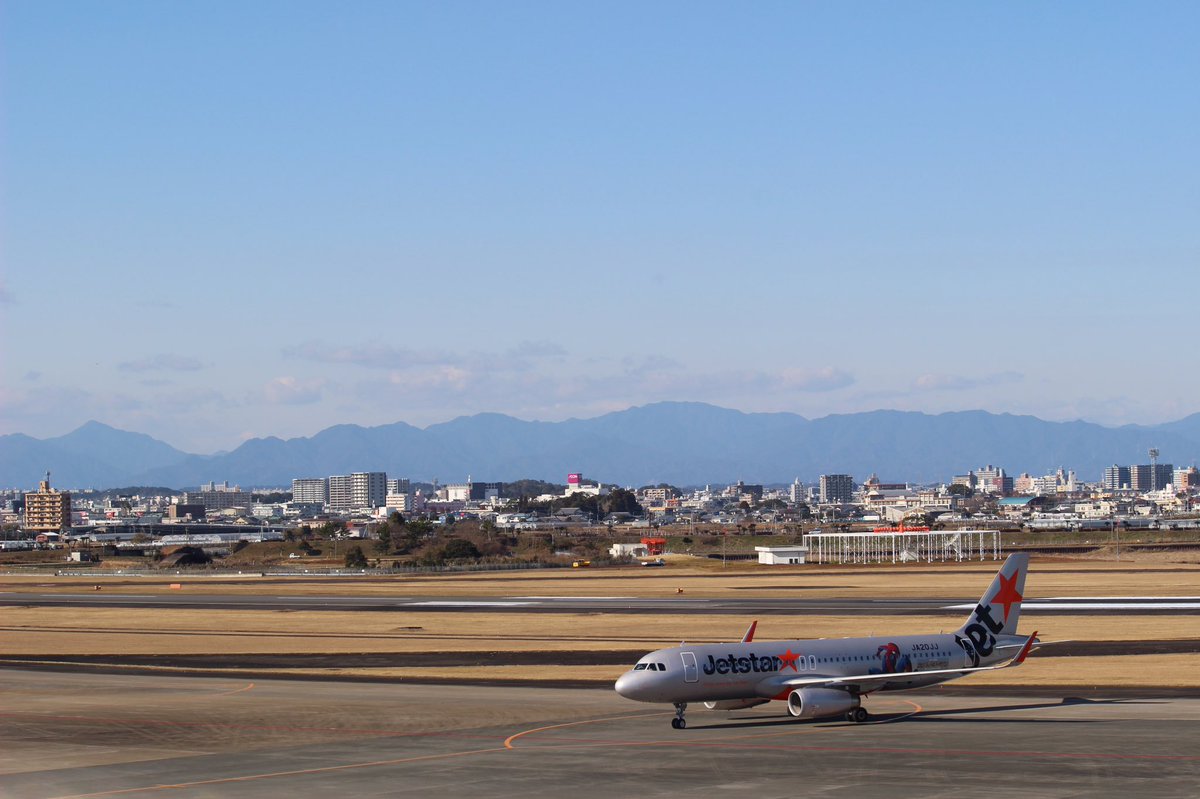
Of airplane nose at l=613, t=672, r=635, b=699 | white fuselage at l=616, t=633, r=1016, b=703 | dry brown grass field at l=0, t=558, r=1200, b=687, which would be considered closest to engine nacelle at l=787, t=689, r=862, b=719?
white fuselage at l=616, t=633, r=1016, b=703

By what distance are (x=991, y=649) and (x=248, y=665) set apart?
4539 centimetres

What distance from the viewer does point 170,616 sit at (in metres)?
120

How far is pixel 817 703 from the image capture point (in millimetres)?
51719

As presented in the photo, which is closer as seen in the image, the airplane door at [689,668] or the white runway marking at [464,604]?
the airplane door at [689,668]

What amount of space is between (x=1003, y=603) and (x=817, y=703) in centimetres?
1298

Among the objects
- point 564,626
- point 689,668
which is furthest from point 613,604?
point 689,668

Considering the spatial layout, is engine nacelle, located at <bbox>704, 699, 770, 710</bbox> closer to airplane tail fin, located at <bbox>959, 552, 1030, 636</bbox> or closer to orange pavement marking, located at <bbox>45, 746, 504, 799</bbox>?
orange pavement marking, located at <bbox>45, 746, 504, 799</bbox>

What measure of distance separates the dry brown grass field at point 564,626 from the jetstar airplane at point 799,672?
13313 millimetres

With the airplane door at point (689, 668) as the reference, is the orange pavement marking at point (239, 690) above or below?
below

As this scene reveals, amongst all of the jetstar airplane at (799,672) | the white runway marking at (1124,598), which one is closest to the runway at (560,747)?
the jetstar airplane at (799,672)

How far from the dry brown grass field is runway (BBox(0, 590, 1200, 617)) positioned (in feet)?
13.4

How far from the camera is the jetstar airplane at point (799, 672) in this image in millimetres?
50156

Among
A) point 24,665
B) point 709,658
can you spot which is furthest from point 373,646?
point 709,658

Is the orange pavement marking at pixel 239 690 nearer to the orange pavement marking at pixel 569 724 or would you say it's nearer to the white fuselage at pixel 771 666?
the orange pavement marking at pixel 569 724
